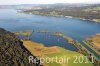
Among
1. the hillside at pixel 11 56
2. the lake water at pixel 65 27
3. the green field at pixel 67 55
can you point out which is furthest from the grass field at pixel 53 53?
the lake water at pixel 65 27

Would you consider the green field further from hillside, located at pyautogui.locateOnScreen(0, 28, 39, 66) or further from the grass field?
hillside, located at pyautogui.locateOnScreen(0, 28, 39, 66)

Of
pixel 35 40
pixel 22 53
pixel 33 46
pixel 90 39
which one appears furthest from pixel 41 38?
pixel 22 53

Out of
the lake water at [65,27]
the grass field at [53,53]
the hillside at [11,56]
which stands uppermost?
the hillside at [11,56]

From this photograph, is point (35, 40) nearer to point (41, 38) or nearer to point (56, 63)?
point (41, 38)

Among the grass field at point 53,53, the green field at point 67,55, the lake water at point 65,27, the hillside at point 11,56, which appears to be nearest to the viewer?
the hillside at point 11,56

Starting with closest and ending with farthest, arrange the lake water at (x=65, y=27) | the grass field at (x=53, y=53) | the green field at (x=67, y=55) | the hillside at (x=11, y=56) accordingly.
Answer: the hillside at (x=11, y=56)
the green field at (x=67, y=55)
the grass field at (x=53, y=53)
the lake water at (x=65, y=27)

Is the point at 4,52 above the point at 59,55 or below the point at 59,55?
above

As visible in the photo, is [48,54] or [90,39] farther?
[90,39]

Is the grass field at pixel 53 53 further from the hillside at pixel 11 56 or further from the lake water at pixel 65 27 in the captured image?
the lake water at pixel 65 27

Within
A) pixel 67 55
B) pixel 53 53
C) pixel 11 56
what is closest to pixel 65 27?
pixel 53 53

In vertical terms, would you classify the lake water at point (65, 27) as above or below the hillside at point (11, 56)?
below

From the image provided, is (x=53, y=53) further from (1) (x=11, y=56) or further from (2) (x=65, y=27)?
(2) (x=65, y=27)
